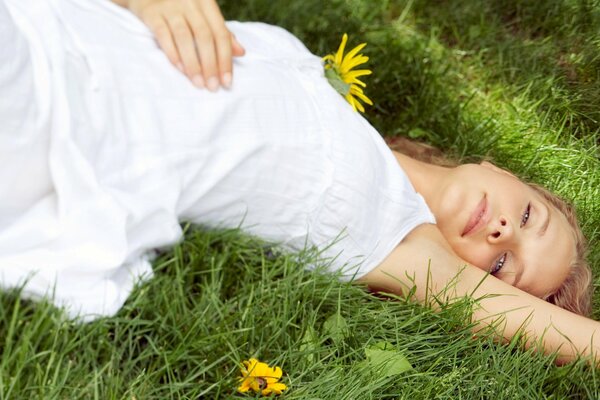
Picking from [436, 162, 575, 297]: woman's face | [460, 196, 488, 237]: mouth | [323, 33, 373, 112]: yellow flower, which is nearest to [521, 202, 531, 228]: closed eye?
[436, 162, 575, 297]: woman's face

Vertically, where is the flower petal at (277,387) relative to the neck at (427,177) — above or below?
below

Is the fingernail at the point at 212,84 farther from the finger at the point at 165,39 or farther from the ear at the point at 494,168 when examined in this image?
the ear at the point at 494,168

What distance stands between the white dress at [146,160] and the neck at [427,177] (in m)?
0.09

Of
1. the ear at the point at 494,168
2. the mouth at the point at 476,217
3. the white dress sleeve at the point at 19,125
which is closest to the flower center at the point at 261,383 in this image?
the white dress sleeve at the point at 19,125

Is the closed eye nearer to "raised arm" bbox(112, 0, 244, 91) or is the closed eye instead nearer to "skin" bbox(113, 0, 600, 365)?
"skin" bbox(113, 0, 600, 365)

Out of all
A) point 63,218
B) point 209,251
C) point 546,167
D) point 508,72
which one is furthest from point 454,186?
point 63,218

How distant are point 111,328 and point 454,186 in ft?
3.45

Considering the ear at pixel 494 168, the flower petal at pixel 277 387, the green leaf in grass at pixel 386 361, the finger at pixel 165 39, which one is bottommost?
the flower petal at pixel 277 387

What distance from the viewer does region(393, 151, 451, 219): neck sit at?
2.40 meters

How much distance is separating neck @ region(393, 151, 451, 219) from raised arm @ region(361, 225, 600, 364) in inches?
7.5

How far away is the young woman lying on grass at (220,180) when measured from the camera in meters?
1.83

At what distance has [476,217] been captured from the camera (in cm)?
232

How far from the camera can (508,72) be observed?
263 centimetres

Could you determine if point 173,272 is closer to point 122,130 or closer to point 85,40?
point 122,130
